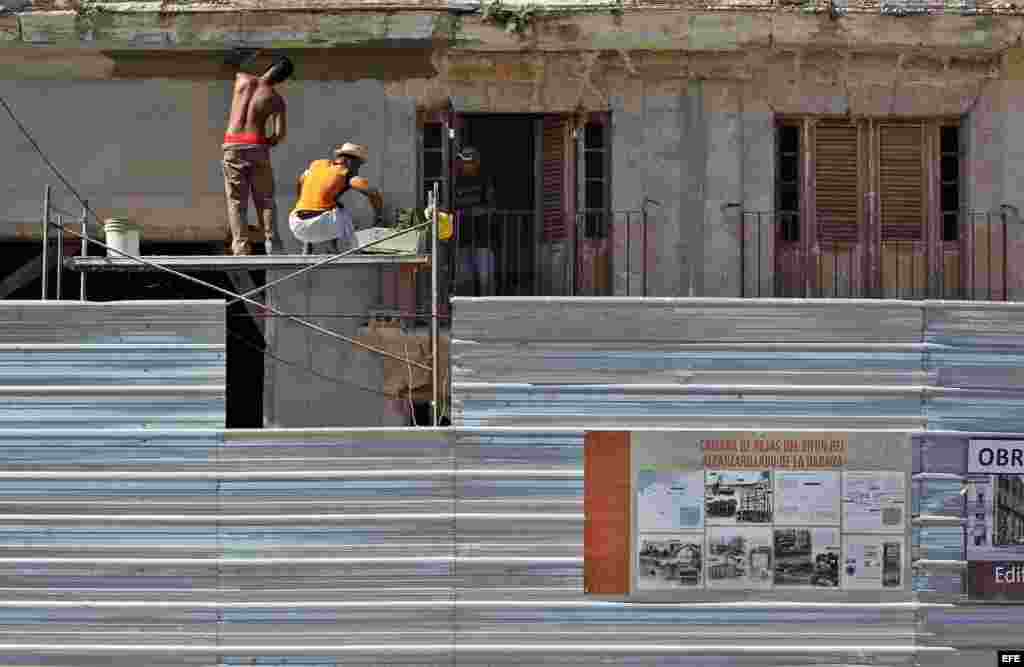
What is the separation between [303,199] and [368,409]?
1.79 metres

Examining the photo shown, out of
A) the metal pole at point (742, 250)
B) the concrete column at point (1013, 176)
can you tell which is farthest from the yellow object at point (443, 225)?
the concrete column at point (1013, 176)

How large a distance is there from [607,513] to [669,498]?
419 millimetres

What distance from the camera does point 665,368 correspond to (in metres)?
12.3

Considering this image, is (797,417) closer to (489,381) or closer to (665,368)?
(665,368)

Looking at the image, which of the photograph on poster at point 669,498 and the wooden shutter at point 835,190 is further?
the wooden shutter at point 835,190

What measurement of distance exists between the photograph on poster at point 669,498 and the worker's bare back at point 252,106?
423 centimetres

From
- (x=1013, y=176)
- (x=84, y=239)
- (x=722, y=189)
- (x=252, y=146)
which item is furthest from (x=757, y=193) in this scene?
(x=84, y=239)

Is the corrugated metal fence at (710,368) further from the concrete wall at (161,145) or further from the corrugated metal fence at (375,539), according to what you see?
the concrete wall at (161,145)

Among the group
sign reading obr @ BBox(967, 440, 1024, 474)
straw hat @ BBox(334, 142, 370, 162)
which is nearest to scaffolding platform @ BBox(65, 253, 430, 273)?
straw hat @ BBox(334, 142, 370, 162)

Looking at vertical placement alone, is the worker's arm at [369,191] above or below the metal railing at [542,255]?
above

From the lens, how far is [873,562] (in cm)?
1225

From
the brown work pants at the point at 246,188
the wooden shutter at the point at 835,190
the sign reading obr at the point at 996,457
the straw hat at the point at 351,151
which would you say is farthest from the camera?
the wooden shutter at the point at 835,190

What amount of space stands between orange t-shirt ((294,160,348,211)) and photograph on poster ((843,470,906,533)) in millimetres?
4427

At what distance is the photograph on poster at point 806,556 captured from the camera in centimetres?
1221
